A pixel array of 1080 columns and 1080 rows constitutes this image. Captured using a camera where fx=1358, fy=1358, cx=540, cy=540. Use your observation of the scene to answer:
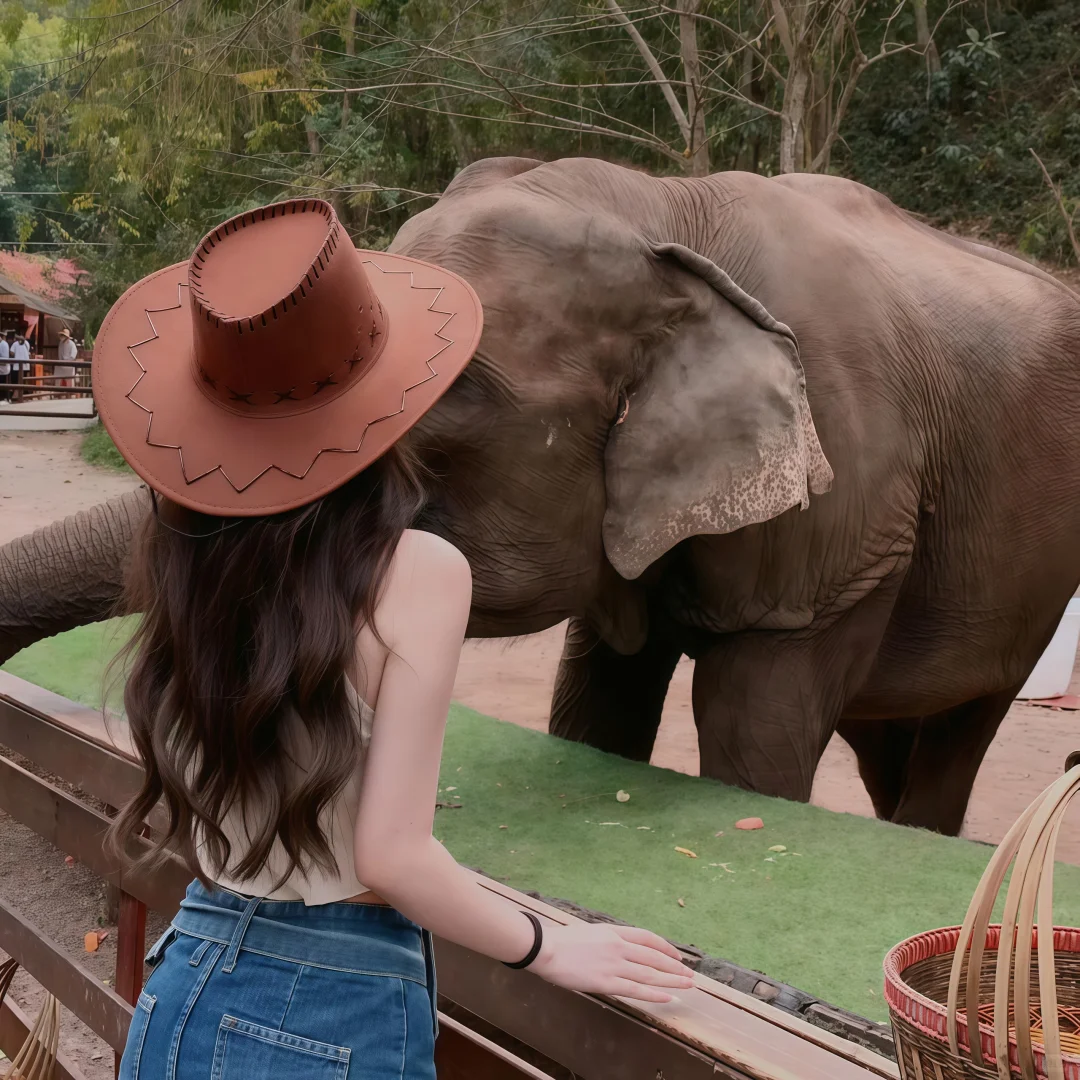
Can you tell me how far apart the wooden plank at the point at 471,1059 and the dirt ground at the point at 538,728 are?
1798mm

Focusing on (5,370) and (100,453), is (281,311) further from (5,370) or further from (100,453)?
(5,370)

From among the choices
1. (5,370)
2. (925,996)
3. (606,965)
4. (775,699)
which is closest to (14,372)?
(5,370)

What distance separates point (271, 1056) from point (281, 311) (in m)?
0.69

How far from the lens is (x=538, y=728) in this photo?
7.06 meters

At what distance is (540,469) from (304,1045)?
1832mm

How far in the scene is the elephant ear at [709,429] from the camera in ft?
9.67

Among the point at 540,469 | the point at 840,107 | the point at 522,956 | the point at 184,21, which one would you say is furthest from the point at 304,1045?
the point at 840,107

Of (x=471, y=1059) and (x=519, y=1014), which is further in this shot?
(x=471, y=1059)

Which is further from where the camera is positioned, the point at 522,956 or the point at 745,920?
the point at 745,920

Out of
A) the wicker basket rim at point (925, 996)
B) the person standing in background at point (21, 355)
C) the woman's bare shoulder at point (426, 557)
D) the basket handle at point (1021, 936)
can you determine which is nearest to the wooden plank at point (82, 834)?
the woman's bare shoulder at point (426, 557)

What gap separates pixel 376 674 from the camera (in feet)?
4.07

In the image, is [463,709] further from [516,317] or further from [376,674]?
[376,674]

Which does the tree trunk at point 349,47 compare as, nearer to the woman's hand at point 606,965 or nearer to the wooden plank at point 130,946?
the wooden plank at point 130,946

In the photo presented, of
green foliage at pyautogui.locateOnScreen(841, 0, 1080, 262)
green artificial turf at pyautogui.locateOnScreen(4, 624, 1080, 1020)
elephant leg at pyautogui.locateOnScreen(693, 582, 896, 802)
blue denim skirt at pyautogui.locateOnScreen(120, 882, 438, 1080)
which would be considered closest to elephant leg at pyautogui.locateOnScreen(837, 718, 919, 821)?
elephant leg at pyautogui.locateOnScreen(693, 582, 896, 802)
